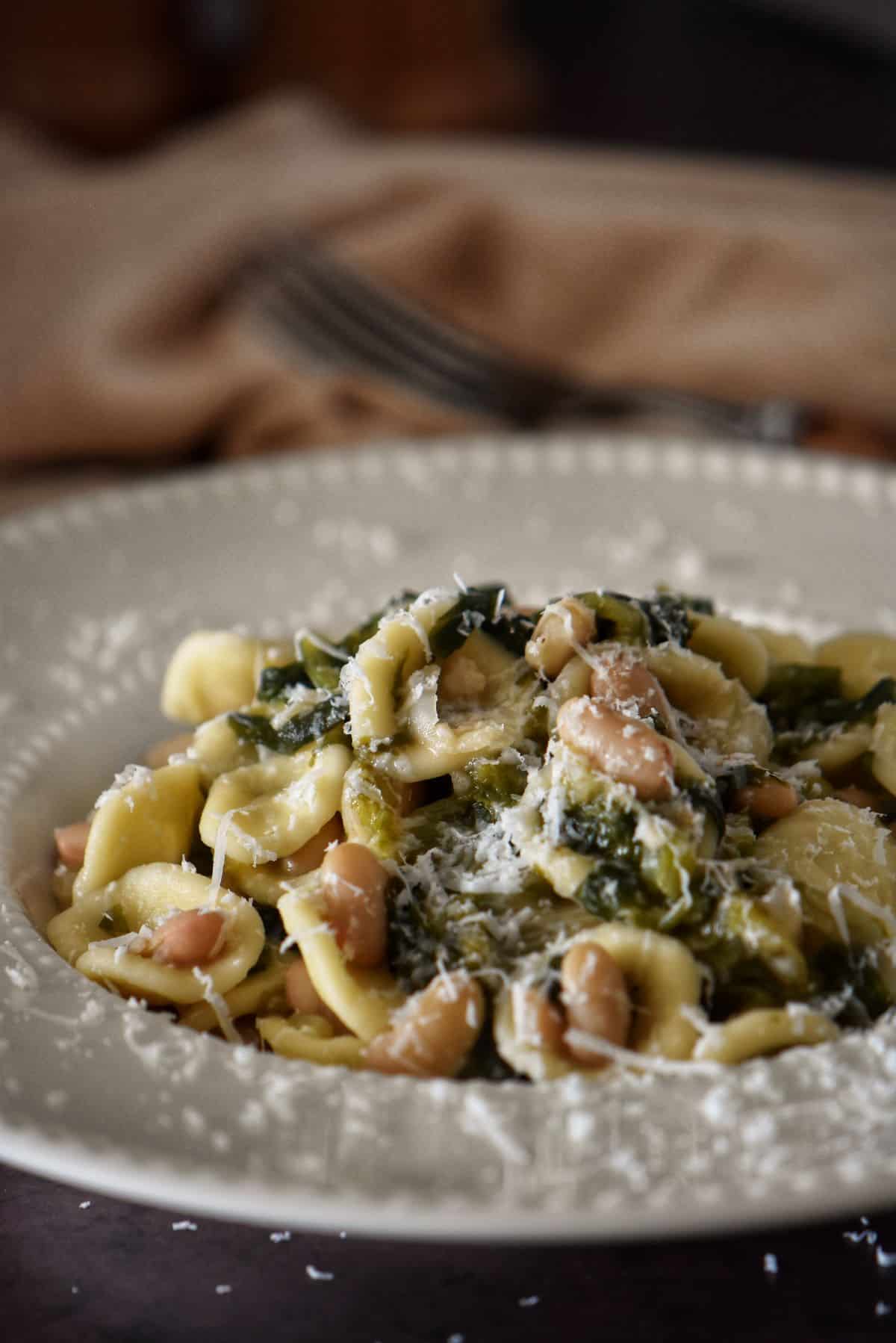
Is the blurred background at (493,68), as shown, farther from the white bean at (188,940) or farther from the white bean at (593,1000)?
the white bean at (593,1000)

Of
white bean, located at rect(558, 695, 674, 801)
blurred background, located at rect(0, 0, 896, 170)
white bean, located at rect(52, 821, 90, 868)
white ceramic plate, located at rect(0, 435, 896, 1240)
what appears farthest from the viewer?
blurred background, located at rect(0, 0, 896, 170)

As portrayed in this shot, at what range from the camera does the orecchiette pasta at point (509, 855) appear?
1782mm

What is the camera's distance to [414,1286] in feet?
5.32

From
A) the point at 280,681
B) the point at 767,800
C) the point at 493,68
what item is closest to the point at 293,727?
the point at 280,681

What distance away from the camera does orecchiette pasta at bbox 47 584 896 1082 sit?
1.78 meters

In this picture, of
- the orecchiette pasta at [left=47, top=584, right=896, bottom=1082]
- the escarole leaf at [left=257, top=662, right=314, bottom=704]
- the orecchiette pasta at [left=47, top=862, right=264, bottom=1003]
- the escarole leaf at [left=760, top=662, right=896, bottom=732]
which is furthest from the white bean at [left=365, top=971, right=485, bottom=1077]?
the escarole leaf at [left=760, top=662, right=896, bottom=732]

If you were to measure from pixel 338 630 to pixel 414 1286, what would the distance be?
1.56 m

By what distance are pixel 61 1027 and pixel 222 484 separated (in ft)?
5.94

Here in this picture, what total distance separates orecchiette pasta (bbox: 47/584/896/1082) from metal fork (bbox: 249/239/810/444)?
1.69 metres

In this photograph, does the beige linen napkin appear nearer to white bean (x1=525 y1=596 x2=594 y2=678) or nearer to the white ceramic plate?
the white ceramic plate

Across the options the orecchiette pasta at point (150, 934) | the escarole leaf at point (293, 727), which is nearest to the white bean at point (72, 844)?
the orecchiette pasta at point (150, 934)

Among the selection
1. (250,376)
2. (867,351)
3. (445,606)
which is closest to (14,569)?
(250,376)

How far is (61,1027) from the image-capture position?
1.78 m

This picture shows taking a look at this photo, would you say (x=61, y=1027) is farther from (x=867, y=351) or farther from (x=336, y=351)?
(x=867, y=351)
